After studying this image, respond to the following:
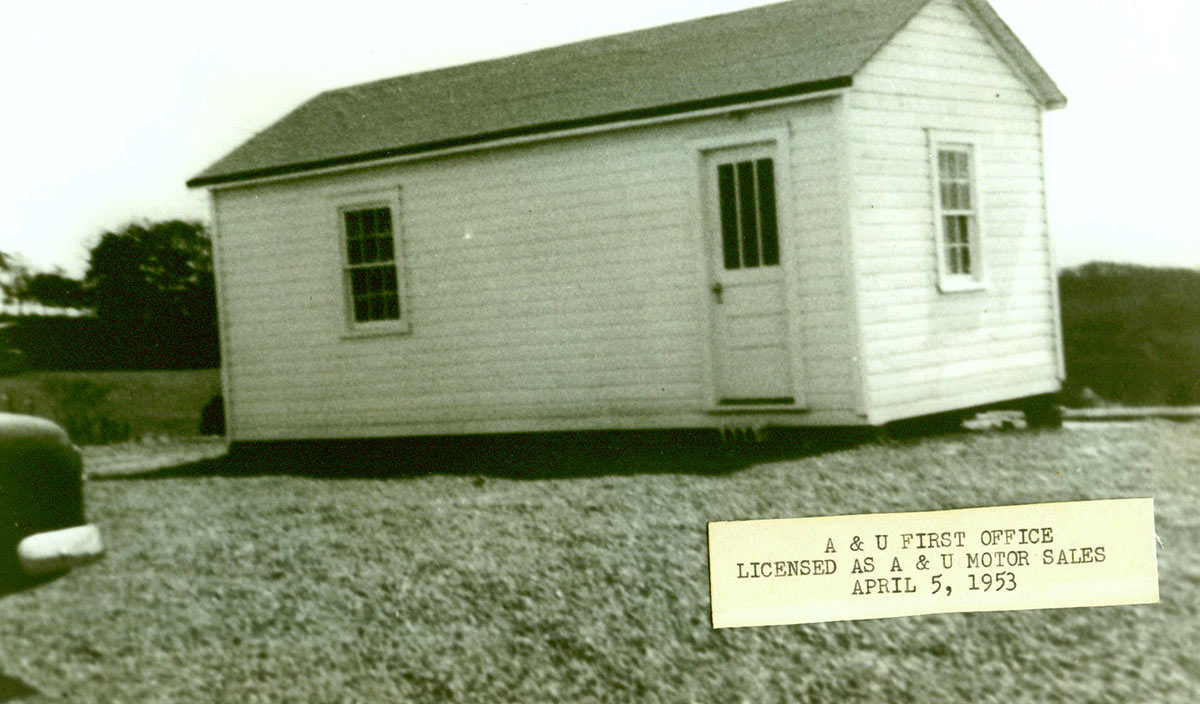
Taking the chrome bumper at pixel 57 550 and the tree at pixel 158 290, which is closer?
the chrome bumper at pixel 57 550

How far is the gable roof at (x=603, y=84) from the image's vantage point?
22.2 ft

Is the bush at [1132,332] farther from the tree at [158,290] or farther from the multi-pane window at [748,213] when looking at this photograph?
the tree at [158,290]

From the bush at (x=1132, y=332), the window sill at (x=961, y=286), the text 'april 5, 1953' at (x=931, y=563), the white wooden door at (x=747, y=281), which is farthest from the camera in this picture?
the window sill at (x=961, y=286)

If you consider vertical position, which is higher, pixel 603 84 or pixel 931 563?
pixel 603 84

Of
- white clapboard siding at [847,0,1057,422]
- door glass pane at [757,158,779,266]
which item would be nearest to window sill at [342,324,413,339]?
door glass pane at [757,158,779,266]

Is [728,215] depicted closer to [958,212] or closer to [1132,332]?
[958,212]

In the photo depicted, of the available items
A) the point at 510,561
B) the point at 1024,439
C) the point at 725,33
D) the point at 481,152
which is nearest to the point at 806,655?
the point at 510,561

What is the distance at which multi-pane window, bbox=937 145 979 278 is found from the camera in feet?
26.3

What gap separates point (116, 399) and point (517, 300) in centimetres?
318

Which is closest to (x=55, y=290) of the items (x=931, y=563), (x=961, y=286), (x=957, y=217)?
(x=931, y=563)

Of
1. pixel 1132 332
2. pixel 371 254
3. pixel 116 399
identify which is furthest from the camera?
pixel 371 254

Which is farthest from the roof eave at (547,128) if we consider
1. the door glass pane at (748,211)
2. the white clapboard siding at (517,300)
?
the door glass pane at (748,211)

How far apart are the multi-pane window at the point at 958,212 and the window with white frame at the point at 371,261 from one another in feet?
13.5

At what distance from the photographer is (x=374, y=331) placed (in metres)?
8.42
